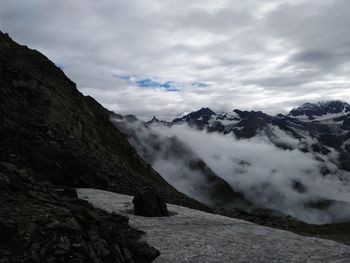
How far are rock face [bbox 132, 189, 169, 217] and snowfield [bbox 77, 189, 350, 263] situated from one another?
806 mm

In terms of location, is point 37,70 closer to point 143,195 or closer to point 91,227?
point 143,195

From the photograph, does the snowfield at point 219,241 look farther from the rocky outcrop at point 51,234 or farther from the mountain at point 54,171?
the rocky outcrop at point 51,234

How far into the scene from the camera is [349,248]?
36938 mm

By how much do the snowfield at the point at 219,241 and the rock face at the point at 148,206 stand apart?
0.81m

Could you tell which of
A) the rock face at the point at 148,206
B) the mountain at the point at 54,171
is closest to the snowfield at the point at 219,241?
the rock face at the point at 148,206

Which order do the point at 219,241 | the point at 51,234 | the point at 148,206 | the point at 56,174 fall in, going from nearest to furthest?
the point at 51,234, the point at 219,241, the point at 148,206, the point at 56,174

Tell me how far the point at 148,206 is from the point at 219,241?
840 centimetres

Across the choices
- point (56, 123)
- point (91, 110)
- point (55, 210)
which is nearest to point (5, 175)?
point (55, 210)

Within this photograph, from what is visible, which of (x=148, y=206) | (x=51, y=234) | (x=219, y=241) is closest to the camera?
(x=51, y=234)

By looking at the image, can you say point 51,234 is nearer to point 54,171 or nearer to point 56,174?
point 56,174

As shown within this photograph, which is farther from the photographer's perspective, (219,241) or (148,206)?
(148,206)

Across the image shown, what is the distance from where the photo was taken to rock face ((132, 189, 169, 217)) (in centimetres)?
4131

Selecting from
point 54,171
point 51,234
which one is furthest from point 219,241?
point 54,171

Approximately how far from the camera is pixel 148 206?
4147 centimetres
